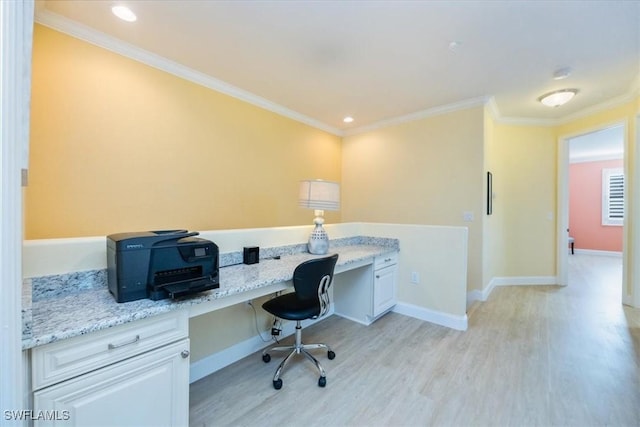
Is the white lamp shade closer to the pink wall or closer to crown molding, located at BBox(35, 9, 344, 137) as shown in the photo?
crown molding, located at BBox(35, 9, 344, 137)

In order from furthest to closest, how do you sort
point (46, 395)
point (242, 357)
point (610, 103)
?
point (610, 103), point (242, 357), point (46, 395)

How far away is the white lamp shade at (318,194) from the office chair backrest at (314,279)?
2.11ft

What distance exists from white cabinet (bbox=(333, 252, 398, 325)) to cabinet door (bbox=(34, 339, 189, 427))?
1.93 m

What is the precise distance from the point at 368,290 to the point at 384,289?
24 centimetres

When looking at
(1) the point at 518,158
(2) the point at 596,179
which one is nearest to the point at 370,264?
(1) the point at 518,158

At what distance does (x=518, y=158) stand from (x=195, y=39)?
4752 mm

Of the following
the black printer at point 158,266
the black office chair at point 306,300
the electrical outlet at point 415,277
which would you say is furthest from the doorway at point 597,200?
the black printer at point 158,266

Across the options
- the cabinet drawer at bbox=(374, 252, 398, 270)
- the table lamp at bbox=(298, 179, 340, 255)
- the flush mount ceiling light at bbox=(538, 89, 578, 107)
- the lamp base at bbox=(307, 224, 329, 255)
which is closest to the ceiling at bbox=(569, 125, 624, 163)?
the flush mount ceiling light at bbox=(538, 89, 578, 107)

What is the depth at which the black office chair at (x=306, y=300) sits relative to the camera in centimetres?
188

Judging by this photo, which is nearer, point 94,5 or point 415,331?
point 94,5

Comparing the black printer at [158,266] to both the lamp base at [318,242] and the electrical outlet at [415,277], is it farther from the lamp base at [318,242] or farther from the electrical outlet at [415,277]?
the electrical outlet at [415,277]

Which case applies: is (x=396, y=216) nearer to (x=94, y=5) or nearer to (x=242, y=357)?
(x=242, y=357)

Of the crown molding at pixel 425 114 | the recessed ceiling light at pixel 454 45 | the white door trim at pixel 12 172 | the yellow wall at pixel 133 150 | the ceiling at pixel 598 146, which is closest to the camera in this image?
the white door trim at pixel 12 172

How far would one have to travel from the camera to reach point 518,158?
14.2 ft
